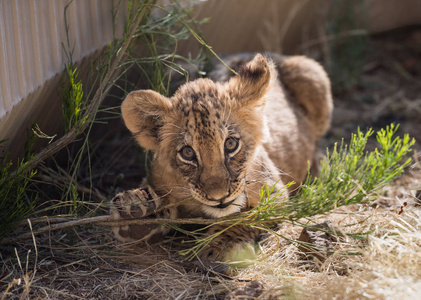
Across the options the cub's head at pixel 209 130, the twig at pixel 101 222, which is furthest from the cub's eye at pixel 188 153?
the twig at pixel 101 222

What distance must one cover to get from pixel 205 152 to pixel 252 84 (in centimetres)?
72

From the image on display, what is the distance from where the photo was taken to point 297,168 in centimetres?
508

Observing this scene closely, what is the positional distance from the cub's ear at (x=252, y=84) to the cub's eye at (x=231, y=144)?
1.16 ft

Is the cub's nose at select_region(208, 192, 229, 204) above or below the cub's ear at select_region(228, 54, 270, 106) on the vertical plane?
below

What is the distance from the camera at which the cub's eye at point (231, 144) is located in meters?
3.60

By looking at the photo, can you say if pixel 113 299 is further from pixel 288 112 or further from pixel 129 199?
pixel 288 112

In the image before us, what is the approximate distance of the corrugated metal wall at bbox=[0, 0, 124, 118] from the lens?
10.7ft

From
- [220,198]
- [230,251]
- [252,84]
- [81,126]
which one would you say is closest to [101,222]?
[81,126]

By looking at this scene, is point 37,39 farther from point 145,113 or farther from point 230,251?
point 230,251

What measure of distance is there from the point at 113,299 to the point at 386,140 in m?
1.91

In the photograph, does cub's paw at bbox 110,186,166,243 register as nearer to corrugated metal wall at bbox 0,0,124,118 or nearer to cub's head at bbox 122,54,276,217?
cub's head at bbox 122,54,276,217

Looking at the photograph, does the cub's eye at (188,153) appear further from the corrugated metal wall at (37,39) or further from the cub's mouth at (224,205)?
the corrugated metal wall at (37,39)

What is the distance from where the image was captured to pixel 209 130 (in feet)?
11.5

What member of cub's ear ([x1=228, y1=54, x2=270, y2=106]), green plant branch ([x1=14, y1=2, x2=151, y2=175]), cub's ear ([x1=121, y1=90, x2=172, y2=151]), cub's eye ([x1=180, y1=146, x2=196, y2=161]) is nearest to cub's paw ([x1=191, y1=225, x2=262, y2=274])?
cub's eye ([x1=180, y1=146, x2=196, y2=161])
